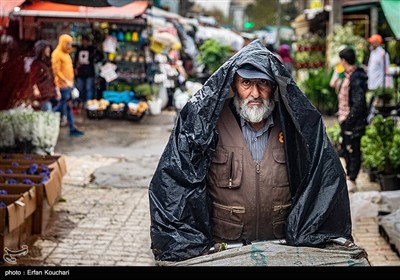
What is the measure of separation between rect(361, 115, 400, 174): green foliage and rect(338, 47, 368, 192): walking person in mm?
225

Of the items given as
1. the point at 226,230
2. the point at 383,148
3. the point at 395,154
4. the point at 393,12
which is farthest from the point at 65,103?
the point at 226,230

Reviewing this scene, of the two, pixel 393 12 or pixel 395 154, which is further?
pixel 395 154

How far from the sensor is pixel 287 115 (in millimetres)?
2943

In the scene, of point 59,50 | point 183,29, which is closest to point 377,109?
point 59,50

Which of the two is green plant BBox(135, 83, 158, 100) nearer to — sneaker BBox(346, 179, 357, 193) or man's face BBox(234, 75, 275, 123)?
Result: sneaker BBox(346, 179, 357, 193)

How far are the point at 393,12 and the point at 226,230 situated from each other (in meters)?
4.88

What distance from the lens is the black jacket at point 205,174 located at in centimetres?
280

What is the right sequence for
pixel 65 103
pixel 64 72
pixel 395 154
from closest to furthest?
1. pixel 395 154
2. pixel 64 72
3. pixel 65 103

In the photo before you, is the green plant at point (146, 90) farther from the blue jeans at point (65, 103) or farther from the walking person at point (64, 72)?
the blue jeans at point (65, 103)

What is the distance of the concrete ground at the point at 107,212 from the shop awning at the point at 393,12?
6.57ft

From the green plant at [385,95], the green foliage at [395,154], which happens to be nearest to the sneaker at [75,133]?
Result: the green plant at [385,95]

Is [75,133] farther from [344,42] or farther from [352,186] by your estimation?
[344,42]

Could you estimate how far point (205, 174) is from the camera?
2869 millimetres
